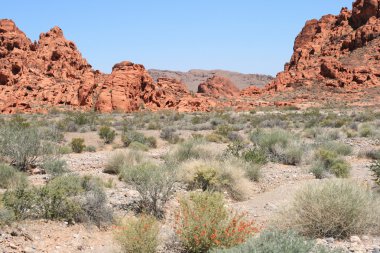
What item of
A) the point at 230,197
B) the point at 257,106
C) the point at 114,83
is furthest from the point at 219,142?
the point at 257,106

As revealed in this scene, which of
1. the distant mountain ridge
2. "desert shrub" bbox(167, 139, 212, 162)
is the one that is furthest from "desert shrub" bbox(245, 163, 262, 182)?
the distant mountain ridge

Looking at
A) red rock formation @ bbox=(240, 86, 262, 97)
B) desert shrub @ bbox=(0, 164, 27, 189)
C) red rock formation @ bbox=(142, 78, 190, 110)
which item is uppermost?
red rock formation @ bbox=(240, 86, 262, 97)

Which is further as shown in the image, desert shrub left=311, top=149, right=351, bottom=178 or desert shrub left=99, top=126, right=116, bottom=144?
desert shrub left=99, top=126, right=116, bottom=144

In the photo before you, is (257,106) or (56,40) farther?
(56,40)

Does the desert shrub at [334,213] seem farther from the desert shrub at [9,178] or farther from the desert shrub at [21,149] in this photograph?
the desert shrub at [21,149]

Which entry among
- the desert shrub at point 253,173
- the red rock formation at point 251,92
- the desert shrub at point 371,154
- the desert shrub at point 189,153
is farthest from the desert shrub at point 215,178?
the red rock formation at point 251,92

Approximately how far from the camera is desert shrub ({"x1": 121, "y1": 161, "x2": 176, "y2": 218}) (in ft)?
28.2

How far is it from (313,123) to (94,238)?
81.8 ft

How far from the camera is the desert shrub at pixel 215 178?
1032cm

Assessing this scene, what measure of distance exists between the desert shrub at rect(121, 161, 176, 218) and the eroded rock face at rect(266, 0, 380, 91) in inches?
2442

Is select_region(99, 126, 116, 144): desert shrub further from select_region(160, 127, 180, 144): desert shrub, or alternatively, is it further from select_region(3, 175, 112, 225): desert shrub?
select_region(3, 175, 112, 225): desert shrub

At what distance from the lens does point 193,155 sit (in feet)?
45.7

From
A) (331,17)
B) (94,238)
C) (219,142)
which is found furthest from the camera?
(331,17)

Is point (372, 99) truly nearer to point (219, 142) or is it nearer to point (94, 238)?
point (219, 142)
